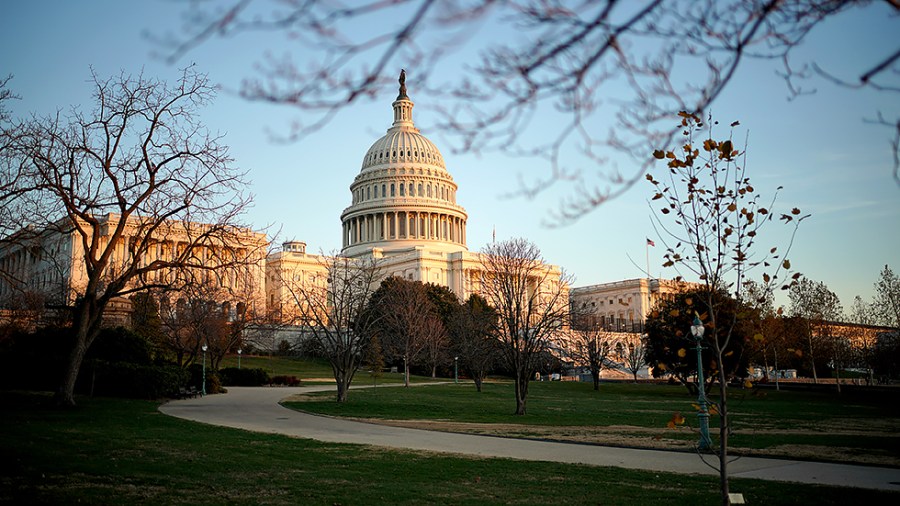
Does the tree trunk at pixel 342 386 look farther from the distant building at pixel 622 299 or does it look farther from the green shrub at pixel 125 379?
the distant building at pixel 622 299

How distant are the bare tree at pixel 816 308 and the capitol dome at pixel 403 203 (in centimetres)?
7335

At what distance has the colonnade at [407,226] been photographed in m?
134

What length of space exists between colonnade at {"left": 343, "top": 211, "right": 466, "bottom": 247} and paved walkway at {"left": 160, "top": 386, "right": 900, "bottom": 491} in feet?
340

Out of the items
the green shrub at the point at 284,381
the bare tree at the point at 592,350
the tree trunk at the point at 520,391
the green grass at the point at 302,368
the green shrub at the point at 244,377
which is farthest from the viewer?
the green grass at the point at 302,368

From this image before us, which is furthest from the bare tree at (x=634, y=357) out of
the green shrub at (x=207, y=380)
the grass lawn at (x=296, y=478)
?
the grass lawn at (x=296, y=478)

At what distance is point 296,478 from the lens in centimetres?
1309

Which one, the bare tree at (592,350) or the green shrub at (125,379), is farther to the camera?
the bare tree at (592,350)

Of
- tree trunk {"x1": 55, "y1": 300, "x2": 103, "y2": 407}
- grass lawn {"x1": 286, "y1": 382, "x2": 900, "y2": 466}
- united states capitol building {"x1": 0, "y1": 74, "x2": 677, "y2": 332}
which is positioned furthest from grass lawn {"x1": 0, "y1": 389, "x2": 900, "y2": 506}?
united states capitol building {"x1": 0, "y1": 74, "x2": 677, "y2": 332}

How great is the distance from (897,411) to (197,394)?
1378 inches

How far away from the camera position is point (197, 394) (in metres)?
39.2

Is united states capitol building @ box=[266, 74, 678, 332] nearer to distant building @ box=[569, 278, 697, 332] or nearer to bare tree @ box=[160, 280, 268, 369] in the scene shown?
distant building @ box=[569, 278, 697, 332]

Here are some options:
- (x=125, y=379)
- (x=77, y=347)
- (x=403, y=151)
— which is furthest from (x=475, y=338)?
(x=403, y=151)

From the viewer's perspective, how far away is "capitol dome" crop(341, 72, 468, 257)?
5261 inches

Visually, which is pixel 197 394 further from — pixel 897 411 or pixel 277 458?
pixel 897 411
